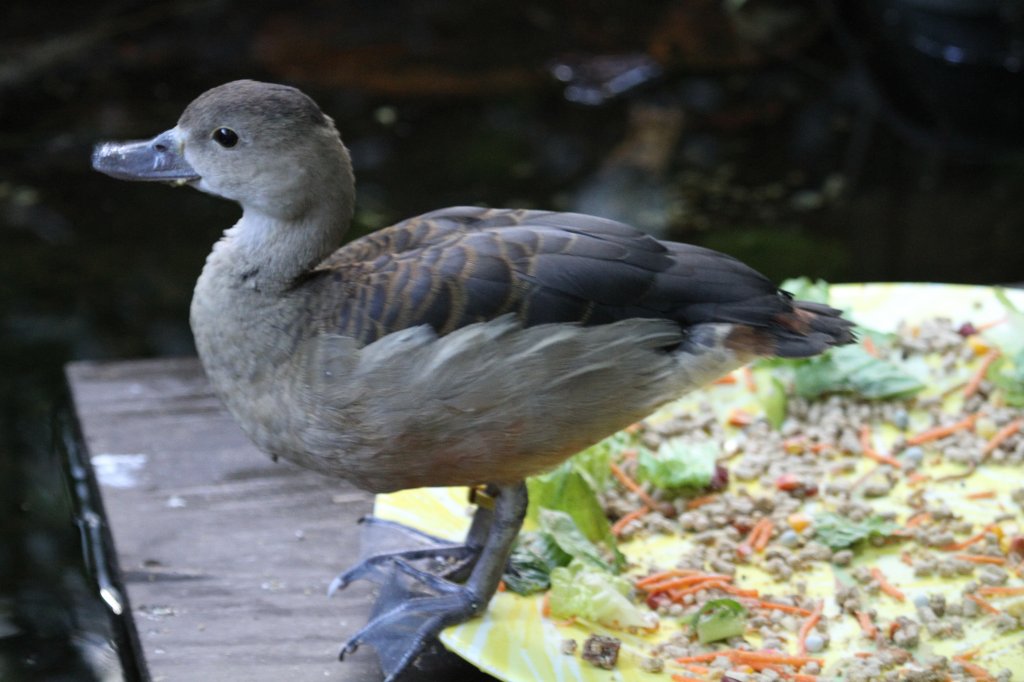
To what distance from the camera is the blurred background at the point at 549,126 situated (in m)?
4.30

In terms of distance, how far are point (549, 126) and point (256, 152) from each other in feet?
10.9

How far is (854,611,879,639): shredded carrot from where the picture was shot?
2.13 meters

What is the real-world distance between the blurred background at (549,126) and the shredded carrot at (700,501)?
1827 millimetres

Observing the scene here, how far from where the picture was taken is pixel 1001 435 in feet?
8.50

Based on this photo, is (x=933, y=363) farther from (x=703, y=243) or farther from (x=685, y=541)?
(x=703, y=243)

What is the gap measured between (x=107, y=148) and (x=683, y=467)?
1.25 meters

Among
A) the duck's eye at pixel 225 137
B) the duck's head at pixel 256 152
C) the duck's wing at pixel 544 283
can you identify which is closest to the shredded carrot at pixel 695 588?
the duck's wing at pixel 544 283

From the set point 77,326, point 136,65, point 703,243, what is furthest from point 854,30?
point 77,326

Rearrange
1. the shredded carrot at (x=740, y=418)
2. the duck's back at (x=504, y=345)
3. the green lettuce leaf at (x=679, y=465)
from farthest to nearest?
the shredded carrot at (x=740, y=418) → the green lettuce leaf at (x=679, y=465) → the duck's back at (x=504, y=345)

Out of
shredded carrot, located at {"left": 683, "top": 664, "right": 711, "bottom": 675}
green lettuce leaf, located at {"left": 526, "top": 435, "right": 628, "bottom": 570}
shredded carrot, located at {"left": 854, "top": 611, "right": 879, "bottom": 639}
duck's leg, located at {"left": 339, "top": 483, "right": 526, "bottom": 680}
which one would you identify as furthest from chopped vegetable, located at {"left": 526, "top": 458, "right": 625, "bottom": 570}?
shredded carrot, located at {"left": 854, "top": 611, "right": 879, "bottom": 639}

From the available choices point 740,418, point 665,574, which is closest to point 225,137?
point 665,574

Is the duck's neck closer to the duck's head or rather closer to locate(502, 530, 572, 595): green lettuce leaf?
the duck's head

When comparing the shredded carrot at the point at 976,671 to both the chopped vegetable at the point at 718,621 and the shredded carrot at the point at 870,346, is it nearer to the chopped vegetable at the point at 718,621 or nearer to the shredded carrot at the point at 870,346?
the chopped vegetable at the point at 718,621

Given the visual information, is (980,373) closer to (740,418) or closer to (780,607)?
(740,418)
